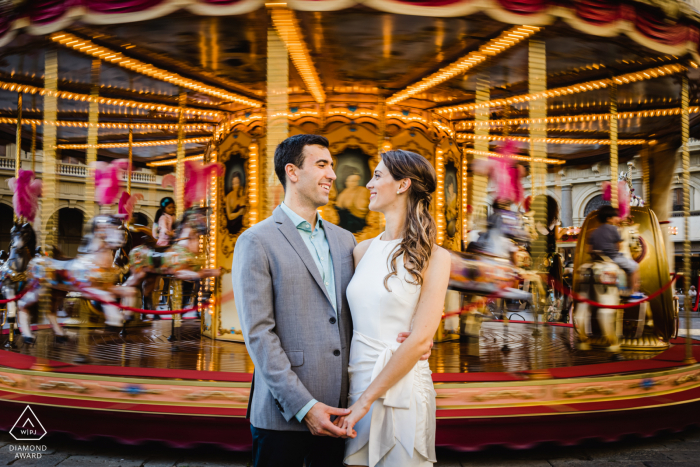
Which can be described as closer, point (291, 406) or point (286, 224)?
point (291, 406)

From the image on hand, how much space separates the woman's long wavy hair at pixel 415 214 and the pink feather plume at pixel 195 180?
507 centimetres

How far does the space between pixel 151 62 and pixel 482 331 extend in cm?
674

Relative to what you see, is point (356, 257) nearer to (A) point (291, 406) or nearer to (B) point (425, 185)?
(B) point (425, 185)

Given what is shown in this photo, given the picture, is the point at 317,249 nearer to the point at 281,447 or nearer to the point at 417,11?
the point at 281,447

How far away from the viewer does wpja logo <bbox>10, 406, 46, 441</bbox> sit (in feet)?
14.3

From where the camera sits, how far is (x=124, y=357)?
5844 millimetres

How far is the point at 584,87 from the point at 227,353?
5.82m

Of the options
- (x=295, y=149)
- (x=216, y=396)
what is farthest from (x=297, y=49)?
(x=295, y=149)

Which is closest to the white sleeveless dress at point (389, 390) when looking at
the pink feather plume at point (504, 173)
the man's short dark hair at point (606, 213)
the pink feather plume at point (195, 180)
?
the pink feather plume at point (504, 173)

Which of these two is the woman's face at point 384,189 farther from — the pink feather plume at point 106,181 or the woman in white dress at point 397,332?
the pink feather plume at point 106,181

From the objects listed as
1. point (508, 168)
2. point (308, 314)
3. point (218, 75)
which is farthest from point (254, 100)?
point (308, 314)

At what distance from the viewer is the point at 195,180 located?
6648 mm

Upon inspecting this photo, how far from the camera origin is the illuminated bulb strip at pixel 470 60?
4922 mm

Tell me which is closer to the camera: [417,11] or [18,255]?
[417,11]
